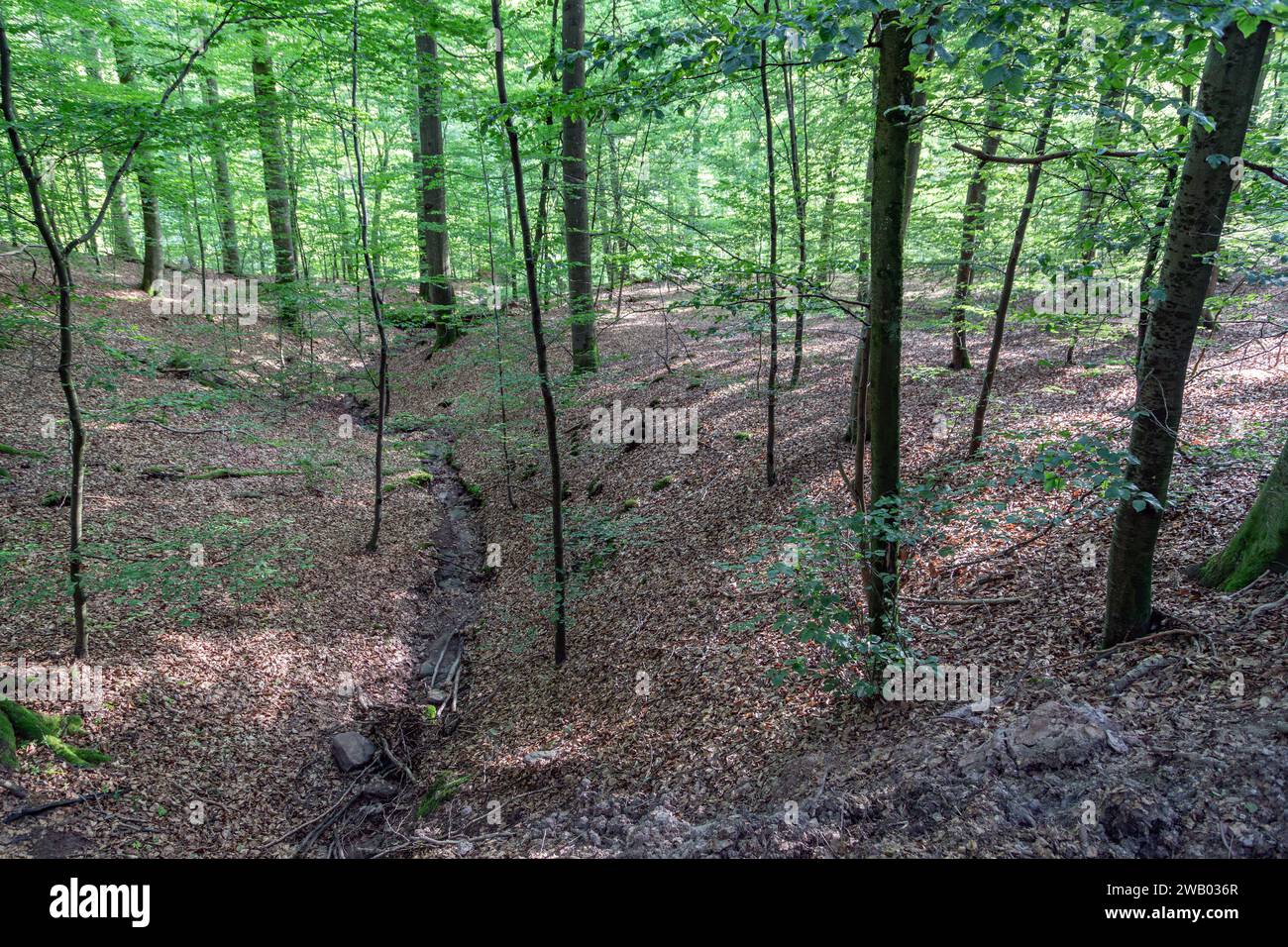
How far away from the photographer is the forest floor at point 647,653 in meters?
3.93

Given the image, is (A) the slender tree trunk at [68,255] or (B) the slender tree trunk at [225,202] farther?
(B) the slender tree trunk at [225,202]

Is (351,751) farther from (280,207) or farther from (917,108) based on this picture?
(280,207)

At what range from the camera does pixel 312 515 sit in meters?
10.8

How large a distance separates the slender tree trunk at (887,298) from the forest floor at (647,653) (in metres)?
0.70

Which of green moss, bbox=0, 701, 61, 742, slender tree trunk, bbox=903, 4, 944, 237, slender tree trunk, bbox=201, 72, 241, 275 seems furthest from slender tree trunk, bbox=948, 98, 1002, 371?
slender tree trunk, bbox=201, 72, 241, 275

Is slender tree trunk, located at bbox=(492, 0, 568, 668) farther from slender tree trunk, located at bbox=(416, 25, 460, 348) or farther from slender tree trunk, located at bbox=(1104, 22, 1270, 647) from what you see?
slender tree trunk, located at bbox=(416, 25, 460, 348)

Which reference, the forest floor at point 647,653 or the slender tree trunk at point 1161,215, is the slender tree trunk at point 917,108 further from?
the forest floor at point 647,653

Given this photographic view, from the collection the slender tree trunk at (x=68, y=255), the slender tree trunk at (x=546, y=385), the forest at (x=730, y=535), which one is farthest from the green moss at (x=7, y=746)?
the slender tree trunk at (x=546, y=385)

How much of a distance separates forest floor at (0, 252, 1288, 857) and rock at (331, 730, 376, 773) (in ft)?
0.46

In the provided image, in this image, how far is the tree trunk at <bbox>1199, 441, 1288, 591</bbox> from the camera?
472cm

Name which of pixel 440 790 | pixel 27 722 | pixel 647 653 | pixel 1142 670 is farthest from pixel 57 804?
pixel 1142 670

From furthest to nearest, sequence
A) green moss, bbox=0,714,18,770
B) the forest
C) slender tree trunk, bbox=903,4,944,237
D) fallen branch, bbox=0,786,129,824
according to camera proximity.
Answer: green moss, bbox=0,714,18,770
fallen branch, bbox=0,786,129,824
the forest
slender tree trunk, bbox=903,4,944,237

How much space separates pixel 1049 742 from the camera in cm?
397

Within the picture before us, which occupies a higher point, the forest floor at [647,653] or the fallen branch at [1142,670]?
the fallen branch at [1142,670]
